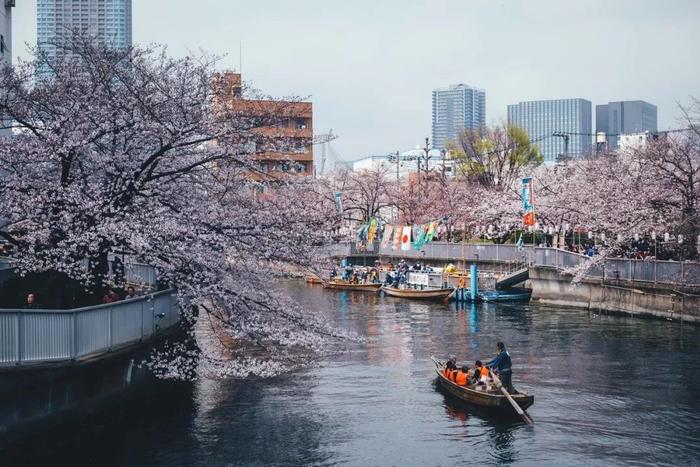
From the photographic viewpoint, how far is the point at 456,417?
25.7 m

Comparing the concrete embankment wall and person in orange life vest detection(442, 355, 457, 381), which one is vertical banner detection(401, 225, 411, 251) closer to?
the concrete embankment wall

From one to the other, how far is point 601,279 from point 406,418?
2947cm

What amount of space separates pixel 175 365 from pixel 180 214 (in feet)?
15.1

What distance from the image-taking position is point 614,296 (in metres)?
50.2

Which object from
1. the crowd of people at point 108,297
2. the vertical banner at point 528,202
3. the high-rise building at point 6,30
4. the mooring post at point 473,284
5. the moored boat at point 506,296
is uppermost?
the high-rise building at point 6,30

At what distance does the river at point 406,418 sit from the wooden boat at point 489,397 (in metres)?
0.37

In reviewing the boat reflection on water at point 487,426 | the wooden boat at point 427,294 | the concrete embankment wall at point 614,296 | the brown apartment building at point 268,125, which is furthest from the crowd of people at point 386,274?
the brown apartment building at point 268,125

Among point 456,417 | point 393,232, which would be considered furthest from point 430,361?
point 393,232

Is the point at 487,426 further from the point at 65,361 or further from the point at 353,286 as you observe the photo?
the point at 353,286

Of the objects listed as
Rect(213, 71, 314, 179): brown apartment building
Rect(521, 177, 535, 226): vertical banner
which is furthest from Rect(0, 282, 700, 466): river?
Rect(521, 177, 535, 226): vertical banner

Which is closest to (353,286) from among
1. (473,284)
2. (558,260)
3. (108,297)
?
(473,284)

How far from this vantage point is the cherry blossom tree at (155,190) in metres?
22.4

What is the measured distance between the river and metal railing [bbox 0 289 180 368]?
1946 mm

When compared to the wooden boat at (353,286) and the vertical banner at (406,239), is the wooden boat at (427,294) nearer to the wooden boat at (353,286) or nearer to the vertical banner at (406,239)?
the vertical banner at (406,239)
